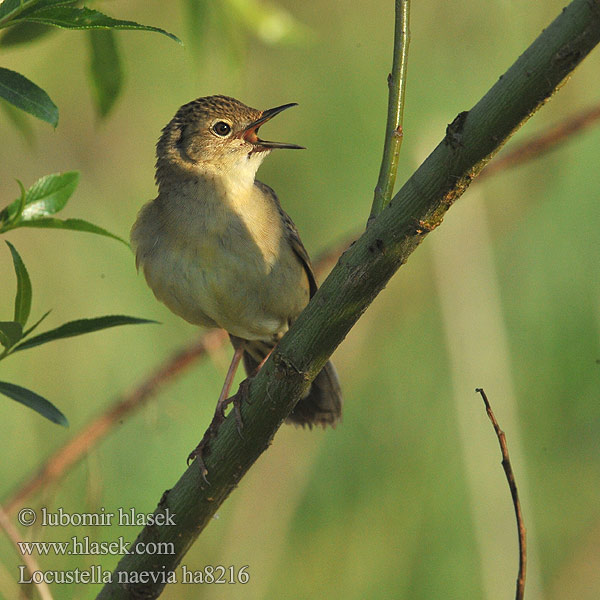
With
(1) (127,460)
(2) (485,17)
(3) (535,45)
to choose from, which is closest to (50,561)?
(1) (127,460)

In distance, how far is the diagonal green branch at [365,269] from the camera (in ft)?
5.36

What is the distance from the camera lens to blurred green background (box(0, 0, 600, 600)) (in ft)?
14.5

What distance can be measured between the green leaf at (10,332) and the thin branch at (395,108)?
0.86 metres

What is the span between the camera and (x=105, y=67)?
8.35ft

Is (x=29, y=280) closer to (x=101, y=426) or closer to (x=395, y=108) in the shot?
(x=395, y=108)

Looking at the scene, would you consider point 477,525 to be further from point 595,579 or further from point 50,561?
point 50,561

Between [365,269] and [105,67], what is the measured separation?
1.14 meters

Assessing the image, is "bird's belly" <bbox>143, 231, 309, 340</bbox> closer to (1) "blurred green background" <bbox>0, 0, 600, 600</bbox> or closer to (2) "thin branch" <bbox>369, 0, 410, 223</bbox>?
(1) "blurred green background" <bbox>0, 0, 600, 600</bbox>

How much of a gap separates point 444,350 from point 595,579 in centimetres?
154

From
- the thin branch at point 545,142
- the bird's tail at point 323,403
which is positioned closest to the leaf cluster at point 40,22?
the thin branch at point 545,142

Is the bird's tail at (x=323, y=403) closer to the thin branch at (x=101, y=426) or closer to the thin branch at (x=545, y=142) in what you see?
the thin branch at (x=101, y=426)

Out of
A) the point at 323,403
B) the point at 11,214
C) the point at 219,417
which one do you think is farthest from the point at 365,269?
the point at 323,403

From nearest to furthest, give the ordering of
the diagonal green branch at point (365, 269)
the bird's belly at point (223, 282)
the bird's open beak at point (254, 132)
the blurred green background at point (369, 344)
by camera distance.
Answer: the diagonal green branch at point (365, 269) < the bird's belly at point (223, 282) < the bird's open beak at point (254, 132) < the blurred green background at point (369, 344)

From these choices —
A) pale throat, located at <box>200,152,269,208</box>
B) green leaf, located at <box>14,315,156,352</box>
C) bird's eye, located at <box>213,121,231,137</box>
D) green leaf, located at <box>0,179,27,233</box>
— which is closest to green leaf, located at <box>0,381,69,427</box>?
green leaf, located at <box>14,315,156,352</box>
